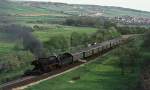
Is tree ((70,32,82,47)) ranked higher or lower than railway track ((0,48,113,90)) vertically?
lower

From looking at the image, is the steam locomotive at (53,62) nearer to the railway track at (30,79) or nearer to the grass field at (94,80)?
the railway track at (30,79)

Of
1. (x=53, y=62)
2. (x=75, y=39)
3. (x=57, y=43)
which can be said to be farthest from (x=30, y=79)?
(x=75, y=39)

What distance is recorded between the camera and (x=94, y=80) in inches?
1855

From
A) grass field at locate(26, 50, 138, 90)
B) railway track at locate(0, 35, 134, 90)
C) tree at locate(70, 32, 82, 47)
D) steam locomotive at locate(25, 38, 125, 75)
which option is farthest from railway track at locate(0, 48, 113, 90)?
tree at locate(70, 32, 82, 47)

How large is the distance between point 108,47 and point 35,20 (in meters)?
86.4

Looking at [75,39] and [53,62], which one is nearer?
[53,62]

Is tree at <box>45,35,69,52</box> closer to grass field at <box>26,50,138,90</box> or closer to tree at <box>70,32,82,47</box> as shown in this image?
tree at <box>70,32,82,47</box>

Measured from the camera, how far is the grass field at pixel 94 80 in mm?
41906

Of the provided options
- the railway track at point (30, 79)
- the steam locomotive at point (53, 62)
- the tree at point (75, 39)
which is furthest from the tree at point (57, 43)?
the railway track at point (30, 79)

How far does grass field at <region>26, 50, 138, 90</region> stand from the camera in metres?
41.9

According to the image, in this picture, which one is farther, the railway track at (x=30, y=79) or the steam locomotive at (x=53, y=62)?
the steam locomotive at (x=53, y=62)

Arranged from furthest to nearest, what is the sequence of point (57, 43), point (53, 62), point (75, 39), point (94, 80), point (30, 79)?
point (75, 39)
point (57, 43)
point (94, 80)
point (53, 62)
point (30, 79)

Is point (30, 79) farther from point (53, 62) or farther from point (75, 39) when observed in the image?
point (75, 39)

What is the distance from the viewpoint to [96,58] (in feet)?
213
